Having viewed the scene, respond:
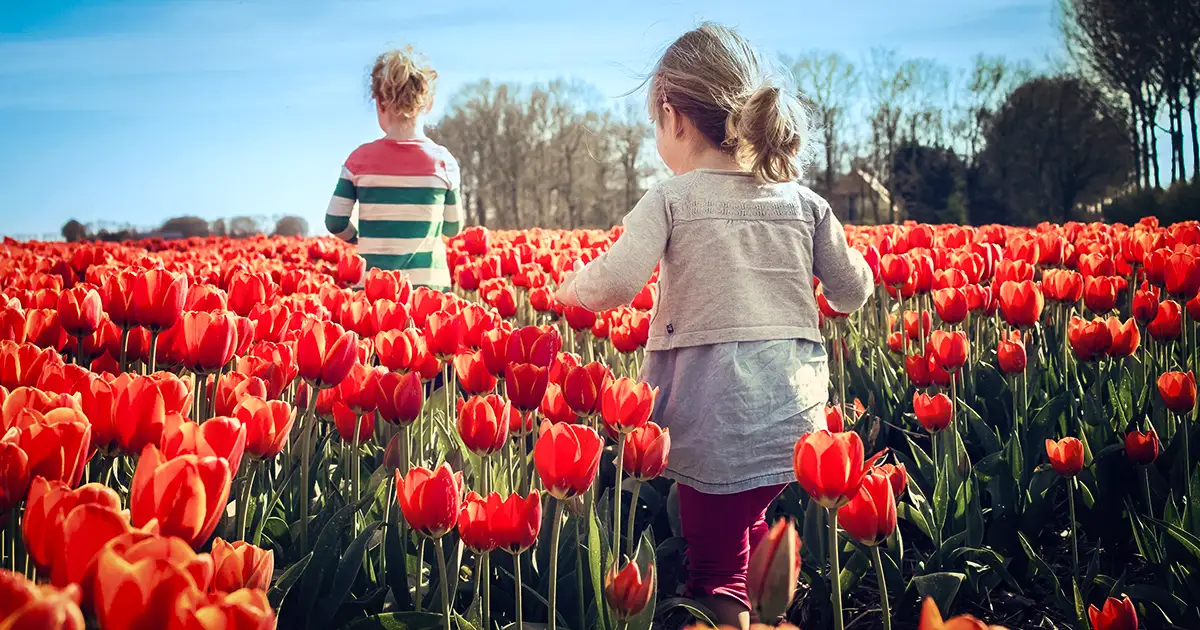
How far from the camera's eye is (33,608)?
0.79m

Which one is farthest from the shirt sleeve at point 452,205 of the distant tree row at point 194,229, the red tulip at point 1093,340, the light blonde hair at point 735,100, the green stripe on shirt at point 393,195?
the distant tree row at point 194,229

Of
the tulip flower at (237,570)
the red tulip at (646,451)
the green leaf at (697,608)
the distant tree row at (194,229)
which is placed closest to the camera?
the tulip flower at (237,570)

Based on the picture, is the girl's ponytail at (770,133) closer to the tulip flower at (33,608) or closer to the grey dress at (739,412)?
the grey dress at (739,412)

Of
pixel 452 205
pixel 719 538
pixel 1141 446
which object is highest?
pixel 452 205

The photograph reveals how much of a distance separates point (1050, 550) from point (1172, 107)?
30395 mm

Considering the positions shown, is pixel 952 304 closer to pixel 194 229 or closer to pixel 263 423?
pixel 263 423

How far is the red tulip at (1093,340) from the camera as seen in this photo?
11.1 ft

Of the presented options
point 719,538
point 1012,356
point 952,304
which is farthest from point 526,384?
point 952,304

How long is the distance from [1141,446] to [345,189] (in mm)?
4045

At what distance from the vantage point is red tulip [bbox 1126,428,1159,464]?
288cm

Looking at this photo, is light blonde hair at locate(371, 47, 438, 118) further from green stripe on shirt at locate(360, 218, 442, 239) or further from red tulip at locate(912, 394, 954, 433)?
red tulip at locate(912, 394, 954, 433)

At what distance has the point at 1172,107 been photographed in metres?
28.6

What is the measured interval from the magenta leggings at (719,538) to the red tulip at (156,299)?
1.43 metres

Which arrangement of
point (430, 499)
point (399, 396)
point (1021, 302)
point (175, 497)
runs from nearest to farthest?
point (175, 497)
point (430, 499)
point (399, 396)
point (1021, 302)
